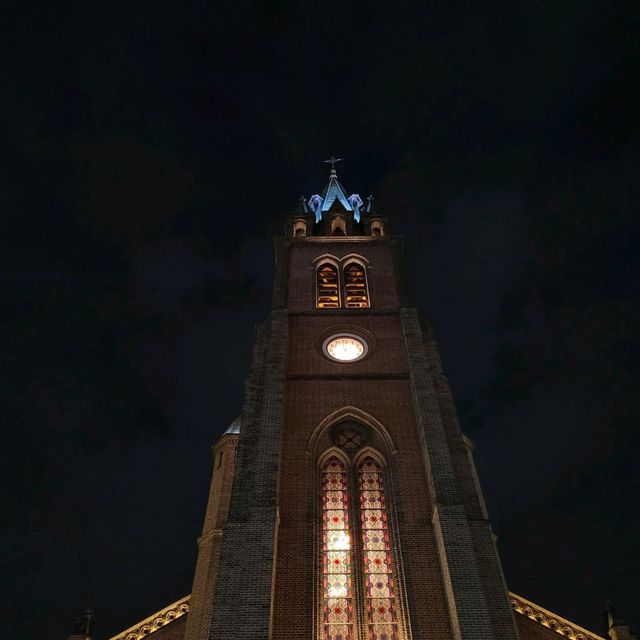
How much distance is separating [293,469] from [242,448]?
1526 mm

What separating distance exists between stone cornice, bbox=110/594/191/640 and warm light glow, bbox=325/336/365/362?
8808 mm

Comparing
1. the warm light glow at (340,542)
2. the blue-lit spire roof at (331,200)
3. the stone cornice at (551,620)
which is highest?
the blue-lit spire roof at (331,200)

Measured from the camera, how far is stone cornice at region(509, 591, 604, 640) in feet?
54.2

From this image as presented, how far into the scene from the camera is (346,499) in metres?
16.7

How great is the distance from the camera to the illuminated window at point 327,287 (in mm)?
23938

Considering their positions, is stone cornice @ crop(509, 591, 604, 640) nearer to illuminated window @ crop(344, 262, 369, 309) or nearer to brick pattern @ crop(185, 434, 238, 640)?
brick pattern @ crop(185, 434, 238, 640)

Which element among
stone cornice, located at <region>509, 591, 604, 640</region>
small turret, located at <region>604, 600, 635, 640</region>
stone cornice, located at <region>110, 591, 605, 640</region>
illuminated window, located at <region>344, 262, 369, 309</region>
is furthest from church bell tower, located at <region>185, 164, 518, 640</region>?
small turret, located at <region>604, 600, 635, 640</region>

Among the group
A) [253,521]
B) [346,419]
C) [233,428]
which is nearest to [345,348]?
[346,419]

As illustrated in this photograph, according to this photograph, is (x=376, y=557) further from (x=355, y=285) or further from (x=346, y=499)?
(x=355, y=285)

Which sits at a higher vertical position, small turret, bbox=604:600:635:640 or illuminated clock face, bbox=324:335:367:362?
illuminated clock face, bbox=324:335:367:362

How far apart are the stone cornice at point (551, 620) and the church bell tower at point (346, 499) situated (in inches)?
106

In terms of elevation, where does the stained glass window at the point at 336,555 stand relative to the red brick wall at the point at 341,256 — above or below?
below

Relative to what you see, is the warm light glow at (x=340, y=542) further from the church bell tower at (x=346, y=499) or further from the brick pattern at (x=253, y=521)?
the brick pattern at (x=253, y=521)

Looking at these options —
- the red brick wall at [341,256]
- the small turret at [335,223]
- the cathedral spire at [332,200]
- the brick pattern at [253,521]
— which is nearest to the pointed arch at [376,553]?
the brick pattern at [253,521]
